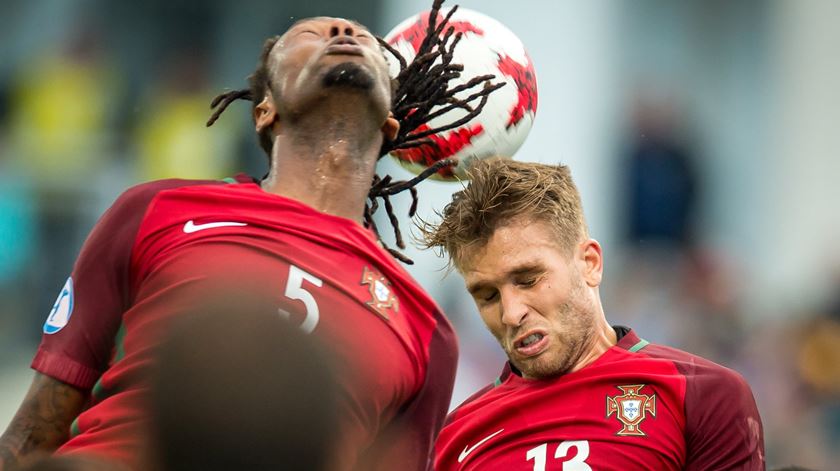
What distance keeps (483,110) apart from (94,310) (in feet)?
4.60

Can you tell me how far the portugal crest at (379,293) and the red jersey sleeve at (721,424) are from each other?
84 centimetres

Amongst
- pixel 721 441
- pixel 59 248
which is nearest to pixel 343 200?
pixel 721 441

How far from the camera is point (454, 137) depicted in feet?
15.0

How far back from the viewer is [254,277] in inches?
143

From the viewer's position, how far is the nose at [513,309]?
407 cm

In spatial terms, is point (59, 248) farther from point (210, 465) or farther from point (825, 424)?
point (210, 465)

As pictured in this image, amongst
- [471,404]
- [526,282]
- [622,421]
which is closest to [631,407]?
[622,421]

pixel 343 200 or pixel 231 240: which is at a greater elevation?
pixel 343 200

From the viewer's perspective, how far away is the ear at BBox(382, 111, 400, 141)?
4250 millimetres

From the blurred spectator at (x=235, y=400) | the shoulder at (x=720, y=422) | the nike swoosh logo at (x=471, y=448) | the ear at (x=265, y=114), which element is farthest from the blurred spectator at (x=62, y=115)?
the blurred spectator at (x=235, y=400)

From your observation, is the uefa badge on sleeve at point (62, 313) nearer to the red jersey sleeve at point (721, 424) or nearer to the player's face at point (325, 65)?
the player's face at point (325, 65)

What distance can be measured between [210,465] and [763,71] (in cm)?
1098

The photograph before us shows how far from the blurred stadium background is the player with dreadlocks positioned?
4612mm

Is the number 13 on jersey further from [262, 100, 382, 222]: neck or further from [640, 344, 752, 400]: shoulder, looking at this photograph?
[262, 100, 382, 222]: neck
